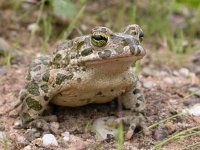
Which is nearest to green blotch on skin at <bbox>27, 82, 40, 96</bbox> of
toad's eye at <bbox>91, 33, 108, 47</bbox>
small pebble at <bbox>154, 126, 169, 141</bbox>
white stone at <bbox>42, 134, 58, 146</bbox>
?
white stone at <bbox>42, 134, 58, 146</bbox>

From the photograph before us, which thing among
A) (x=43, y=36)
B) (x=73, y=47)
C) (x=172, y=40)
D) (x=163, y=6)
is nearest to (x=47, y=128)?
(x=73, y=47)

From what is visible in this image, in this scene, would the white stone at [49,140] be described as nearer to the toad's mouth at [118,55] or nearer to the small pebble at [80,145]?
the small pebble at [80,145]

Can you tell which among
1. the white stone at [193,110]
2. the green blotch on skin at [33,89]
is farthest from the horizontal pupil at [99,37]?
the white stone at [193,110]

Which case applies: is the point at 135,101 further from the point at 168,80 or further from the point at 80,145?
the point at 168,80

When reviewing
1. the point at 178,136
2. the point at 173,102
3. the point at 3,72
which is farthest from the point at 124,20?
the point at 178,136

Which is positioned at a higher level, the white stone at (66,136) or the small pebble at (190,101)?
the small pebble at (190,101)

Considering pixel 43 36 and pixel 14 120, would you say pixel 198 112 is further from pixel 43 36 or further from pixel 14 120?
pixel 43 36
